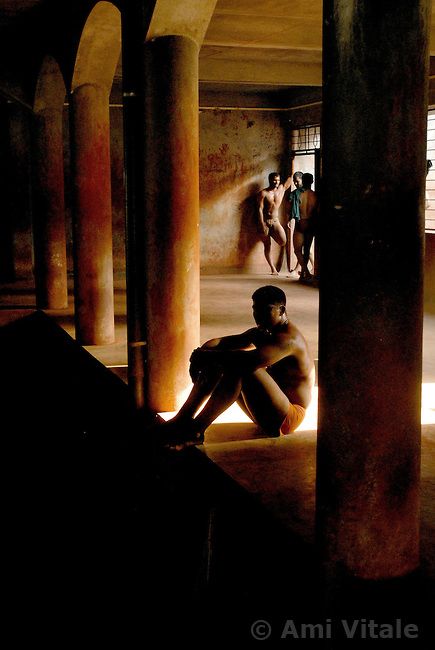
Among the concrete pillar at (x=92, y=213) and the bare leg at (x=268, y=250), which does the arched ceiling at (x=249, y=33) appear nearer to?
the concrete pillar at (x=92, y=213)

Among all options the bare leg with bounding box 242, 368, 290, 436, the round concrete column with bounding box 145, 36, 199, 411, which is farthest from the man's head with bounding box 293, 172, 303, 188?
the bare leg with bounding box 242, 368, 290, 436

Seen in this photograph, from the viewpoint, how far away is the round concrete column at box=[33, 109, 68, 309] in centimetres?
1182

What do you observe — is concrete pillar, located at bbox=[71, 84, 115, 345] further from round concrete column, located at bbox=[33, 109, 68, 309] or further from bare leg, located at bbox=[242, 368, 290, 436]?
bare leg, located at bbox=[242, 368, 290, 436]

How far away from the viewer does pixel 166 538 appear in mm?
4457

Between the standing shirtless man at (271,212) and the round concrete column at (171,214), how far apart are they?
10667 millimetres

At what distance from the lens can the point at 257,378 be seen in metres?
5.43

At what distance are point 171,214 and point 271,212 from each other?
11.0 metres

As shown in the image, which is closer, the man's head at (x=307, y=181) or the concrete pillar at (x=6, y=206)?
the man's head at (x=307, y=181)

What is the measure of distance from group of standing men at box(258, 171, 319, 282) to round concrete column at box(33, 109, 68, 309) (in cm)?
504

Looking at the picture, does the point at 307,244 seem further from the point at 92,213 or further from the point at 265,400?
the point at 265,400

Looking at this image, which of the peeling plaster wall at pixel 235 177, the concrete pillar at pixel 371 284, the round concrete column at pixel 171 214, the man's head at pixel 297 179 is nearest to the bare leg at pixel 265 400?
the round concrete column at pixel 171 214

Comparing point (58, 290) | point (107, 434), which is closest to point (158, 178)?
point (107, 434)

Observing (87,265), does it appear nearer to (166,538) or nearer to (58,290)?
(58,290)

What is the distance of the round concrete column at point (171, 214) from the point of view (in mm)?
6191
